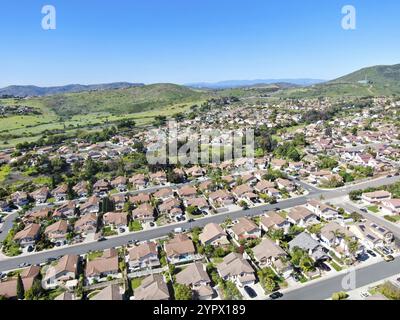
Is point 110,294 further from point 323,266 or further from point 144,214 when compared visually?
point 323,266

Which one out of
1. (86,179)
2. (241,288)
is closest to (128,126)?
(86,179)

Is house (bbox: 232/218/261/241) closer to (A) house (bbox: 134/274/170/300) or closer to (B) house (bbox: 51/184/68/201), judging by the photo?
(A) house (bbox: 134/274/170/300)

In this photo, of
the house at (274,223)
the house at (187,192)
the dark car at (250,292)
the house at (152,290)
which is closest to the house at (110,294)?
the house at (152,290)

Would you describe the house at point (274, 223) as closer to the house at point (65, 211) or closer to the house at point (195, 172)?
the house at point (195, 172)

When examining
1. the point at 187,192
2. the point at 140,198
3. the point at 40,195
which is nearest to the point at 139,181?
the point at 140,198
